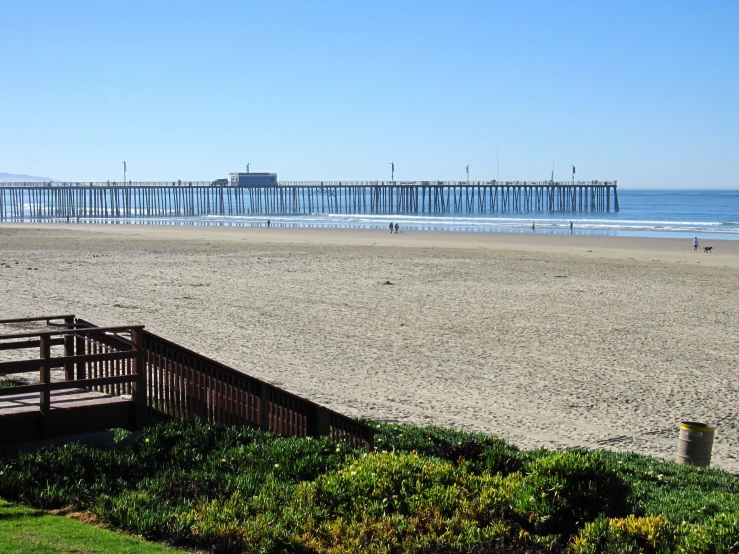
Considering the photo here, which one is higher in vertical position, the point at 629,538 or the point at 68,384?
the point at 68,384

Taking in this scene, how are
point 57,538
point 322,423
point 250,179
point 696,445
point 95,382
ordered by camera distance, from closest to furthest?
point 57,538
point 95,382
point 322,423
point 696,445
point 250,179

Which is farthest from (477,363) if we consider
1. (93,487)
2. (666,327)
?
(93,487)

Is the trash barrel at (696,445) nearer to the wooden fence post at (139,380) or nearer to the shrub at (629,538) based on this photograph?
the shrub at (629,538)

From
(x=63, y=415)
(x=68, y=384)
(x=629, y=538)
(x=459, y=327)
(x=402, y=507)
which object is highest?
(x=68, y=384)

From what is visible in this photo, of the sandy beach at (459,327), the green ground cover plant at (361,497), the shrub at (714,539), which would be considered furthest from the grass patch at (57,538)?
the sandy beach at (459,327)

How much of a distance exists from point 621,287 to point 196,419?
1891cm

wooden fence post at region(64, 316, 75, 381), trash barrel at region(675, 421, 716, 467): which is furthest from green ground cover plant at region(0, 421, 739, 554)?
wooden fence post at region(64, 316, 75, 381)

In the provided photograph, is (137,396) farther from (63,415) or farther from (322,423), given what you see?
(322,423)

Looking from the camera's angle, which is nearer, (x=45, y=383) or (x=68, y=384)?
(x=45, y=383)

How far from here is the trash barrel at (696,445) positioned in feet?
27.6

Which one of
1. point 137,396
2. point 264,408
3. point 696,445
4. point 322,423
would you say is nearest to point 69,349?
point 137,396

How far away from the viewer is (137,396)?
23.9ft

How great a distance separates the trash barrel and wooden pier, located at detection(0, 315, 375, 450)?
3131mm

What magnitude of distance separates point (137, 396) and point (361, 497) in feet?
7.93
